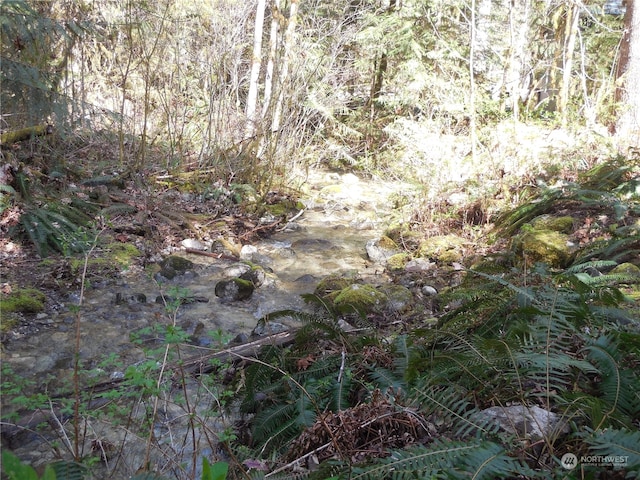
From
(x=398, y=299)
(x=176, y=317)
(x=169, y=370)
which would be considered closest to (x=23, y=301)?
(x=176, y=317)

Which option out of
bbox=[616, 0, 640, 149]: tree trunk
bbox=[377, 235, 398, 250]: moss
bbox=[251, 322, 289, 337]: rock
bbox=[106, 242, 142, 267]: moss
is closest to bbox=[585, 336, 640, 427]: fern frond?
bbox=[251, 322, 289, 337]: rock

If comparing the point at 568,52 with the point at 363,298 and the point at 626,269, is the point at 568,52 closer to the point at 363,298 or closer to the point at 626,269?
the point at 626,269

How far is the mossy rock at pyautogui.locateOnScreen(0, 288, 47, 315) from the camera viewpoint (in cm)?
428

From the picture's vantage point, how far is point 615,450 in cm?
145

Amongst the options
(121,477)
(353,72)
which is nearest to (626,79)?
(353,72)

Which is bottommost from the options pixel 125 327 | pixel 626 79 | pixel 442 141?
pixel 125 327

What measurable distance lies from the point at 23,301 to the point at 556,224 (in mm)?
5604

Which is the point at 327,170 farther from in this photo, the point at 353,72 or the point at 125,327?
the point at 125,327

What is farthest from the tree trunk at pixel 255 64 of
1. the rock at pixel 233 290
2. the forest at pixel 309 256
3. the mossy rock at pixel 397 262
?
the rock at pixel 233 290

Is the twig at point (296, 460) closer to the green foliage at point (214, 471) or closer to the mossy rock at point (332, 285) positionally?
the green foliage at point (214, 471)

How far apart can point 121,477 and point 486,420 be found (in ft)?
5.84

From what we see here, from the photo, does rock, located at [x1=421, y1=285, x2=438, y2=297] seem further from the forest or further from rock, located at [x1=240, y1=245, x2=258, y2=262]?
rock, located at [x1=240, y1=245, x2=258, y2=262]

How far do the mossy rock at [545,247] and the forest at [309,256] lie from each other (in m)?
0.03

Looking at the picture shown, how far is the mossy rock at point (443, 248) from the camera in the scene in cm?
632
